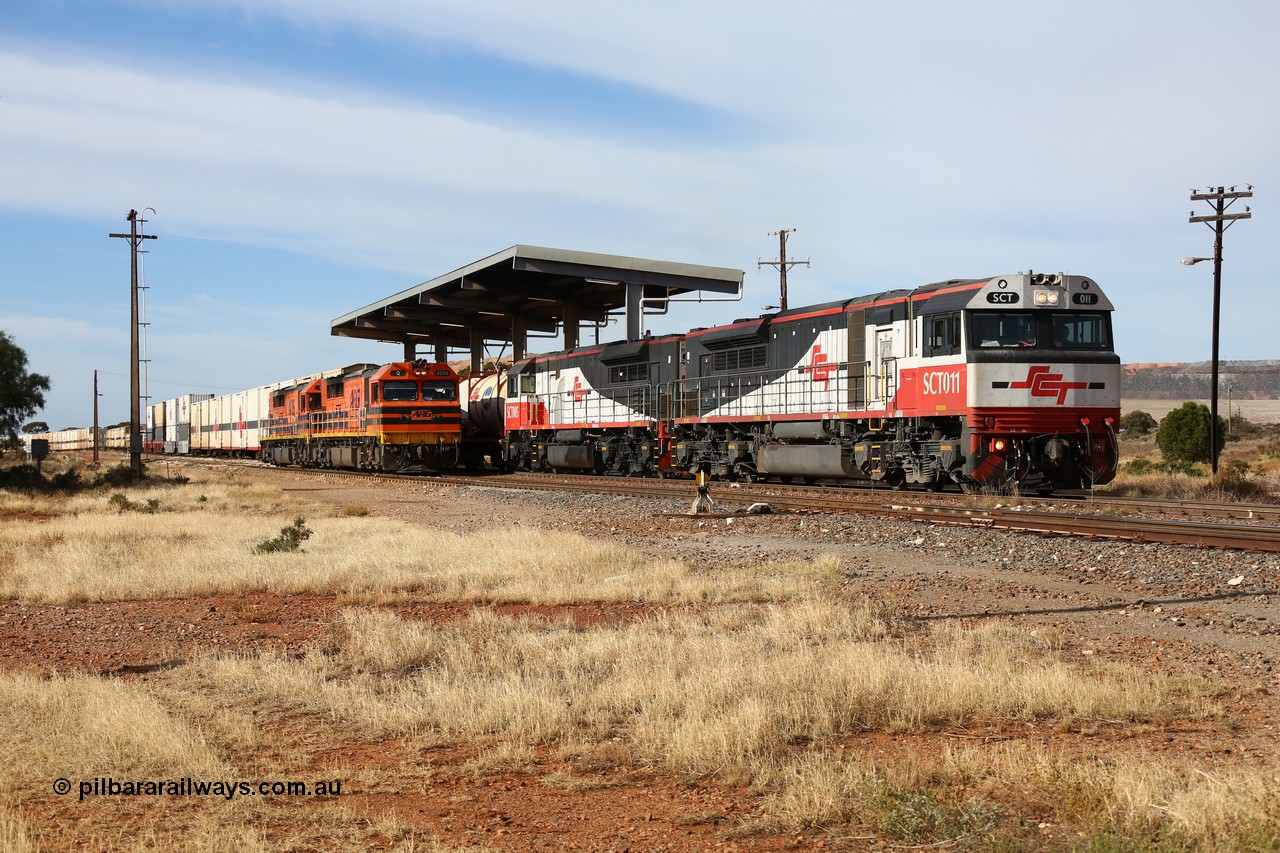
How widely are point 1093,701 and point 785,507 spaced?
12.1 m

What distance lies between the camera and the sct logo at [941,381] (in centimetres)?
1897

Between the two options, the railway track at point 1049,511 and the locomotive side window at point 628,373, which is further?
the locomotive side window at point 628,373

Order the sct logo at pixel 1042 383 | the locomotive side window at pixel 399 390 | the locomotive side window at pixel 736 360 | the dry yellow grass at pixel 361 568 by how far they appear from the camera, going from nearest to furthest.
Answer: the dry yellow grass at pixel 361 568 → the sct logo at pixel 1042 383 → the locomotive side window at pixel 736 360 → the locomotive side window at pixel 399 390

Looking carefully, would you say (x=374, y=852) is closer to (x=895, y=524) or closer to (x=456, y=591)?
(x=456, y=591)

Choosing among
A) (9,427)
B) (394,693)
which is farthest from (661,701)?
(9,427)

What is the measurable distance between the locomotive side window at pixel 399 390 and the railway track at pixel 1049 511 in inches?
479

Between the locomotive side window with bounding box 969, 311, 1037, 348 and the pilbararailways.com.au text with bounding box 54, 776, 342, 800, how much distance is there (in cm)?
1582

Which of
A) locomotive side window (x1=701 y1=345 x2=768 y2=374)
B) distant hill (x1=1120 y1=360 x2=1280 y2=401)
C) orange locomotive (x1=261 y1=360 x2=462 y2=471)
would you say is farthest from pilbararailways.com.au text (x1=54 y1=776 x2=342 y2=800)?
distant hill (x1=1120 y1=360 x2=1280 y2=401)

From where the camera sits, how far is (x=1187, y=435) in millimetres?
40656

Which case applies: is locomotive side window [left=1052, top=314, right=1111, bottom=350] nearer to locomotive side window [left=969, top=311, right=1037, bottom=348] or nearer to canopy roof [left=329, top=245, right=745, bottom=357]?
locomotive side window [left=969, top=311, right=1037, bottom=348]

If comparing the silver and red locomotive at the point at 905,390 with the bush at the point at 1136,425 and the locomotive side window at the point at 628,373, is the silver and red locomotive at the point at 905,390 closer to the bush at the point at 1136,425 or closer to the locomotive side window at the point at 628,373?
the locomotive side window at the point at 628,373

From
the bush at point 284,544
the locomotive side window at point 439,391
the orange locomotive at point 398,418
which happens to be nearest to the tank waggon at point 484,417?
the orange locomotive at point 398,418

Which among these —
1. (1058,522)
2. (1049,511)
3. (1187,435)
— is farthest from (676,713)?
(1187,435)

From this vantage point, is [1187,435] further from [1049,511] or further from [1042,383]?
[1049,511]
